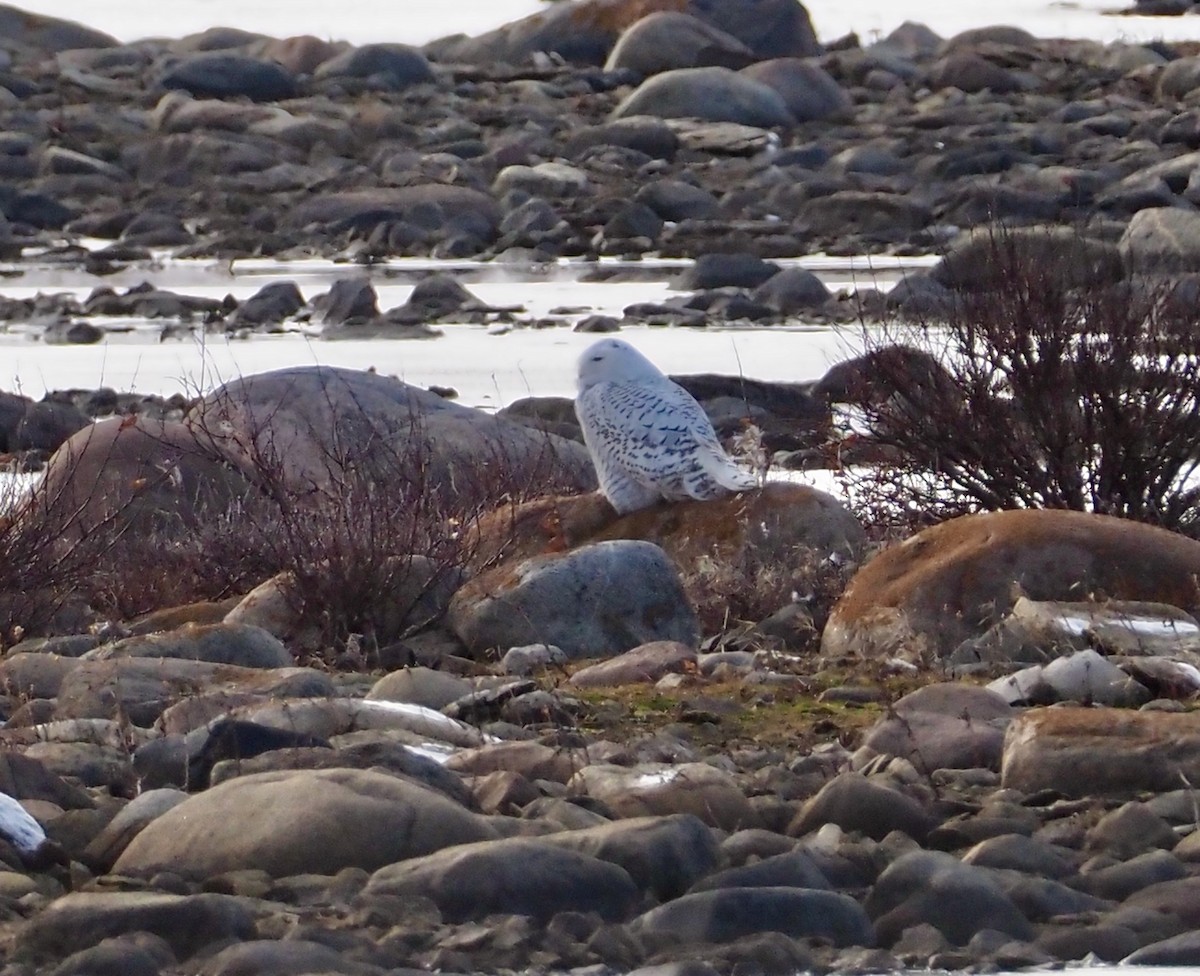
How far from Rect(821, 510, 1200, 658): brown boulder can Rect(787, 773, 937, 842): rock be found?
194cm

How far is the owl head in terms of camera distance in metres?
8.58

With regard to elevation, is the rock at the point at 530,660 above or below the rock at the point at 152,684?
below

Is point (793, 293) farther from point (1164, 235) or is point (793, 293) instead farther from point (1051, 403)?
point (1051, 403)

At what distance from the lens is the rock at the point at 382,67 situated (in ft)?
112

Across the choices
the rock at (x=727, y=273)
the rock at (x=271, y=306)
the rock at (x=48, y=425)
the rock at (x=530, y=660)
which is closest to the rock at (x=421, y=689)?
the rock at (x=530, y=660)

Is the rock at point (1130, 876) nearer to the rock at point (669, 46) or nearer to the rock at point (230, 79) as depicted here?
the rock at point (230, 79)

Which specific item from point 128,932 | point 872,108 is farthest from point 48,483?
point 872,108

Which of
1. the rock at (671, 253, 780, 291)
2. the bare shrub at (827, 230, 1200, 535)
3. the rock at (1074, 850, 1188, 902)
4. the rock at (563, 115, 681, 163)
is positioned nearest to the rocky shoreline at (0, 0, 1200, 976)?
the rock at (1074, 850, 1188, 902)

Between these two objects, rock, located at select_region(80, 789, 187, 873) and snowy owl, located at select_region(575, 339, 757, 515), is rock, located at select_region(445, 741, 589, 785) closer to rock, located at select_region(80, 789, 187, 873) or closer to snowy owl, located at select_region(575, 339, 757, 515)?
rock, located at select_region(80, 789, 187, 873)

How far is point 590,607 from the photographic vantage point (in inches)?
276

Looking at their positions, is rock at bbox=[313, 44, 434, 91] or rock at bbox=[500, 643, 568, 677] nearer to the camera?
Result: rock at bbox=[500, 643, 568, 677]

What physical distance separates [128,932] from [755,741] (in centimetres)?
194

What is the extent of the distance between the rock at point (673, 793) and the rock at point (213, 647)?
65.5 inches

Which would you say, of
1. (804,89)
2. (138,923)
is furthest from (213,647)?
(804,89)
